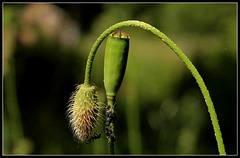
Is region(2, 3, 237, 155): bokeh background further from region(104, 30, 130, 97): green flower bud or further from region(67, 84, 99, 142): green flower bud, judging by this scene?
region(104, 30, 130, 97): green flower bud

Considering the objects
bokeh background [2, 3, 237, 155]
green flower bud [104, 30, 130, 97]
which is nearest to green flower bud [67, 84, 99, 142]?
green flower bud [104, 30, 130, 97]

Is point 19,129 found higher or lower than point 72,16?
lower

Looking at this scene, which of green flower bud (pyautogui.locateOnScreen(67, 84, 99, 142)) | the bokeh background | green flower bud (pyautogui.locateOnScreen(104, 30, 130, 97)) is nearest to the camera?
green flower bud (pyautogui.locateOnScreen(104, 30, 130, 97))

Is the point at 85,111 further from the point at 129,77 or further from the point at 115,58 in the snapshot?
the point at 129,77

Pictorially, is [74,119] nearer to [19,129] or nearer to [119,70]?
[119,70]

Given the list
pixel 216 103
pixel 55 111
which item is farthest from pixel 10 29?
pixel 216 103

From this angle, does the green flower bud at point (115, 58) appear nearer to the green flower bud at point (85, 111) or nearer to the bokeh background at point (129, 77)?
the green flower bud at point (85, 111)
